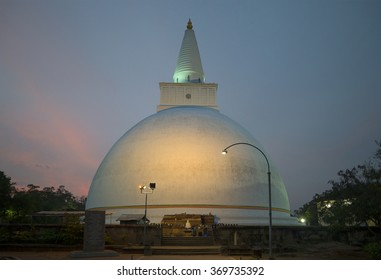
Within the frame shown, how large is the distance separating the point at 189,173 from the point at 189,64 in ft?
52.0

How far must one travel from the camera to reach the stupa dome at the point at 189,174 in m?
32.0

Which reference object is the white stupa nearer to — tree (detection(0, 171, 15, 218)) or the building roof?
the building roof

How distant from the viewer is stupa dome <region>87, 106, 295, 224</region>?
32.0 metres

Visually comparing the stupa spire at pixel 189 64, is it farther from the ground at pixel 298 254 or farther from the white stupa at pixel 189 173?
the ground at pixel 298 254

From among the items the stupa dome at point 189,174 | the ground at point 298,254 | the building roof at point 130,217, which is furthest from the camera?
the stupa dome at point 189,174

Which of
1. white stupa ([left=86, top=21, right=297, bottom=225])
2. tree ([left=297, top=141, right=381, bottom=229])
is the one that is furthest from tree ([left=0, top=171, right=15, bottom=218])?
tree ([left=297, top=141, right=381, bottom=229])

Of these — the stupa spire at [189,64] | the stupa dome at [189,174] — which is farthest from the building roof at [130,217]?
the stupa spire at [189,64]

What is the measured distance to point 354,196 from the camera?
81.7 ft

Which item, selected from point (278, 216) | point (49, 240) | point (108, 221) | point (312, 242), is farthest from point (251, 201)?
point (49, 240)

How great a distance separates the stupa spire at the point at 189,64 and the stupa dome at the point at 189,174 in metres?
7.30

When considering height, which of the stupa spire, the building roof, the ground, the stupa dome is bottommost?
the ground

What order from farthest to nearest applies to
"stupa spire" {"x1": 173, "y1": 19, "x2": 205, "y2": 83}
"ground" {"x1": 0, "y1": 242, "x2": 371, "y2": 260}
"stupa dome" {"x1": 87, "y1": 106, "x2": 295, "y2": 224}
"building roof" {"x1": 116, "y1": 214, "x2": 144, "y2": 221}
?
"stupa spire" {"x1": 173, "y1": 19, "x2": 205, "y2": 83}
"stupa dome" {"x1": 87, "y1": 106, "x2": 295, "y2": 224}
"building roof" {"x1": 116, "y1": 214, "x2": 144, "y2": 221}
"ground" {"x1": 0, "y1": 242, "x2": 371, "y2": 260}
